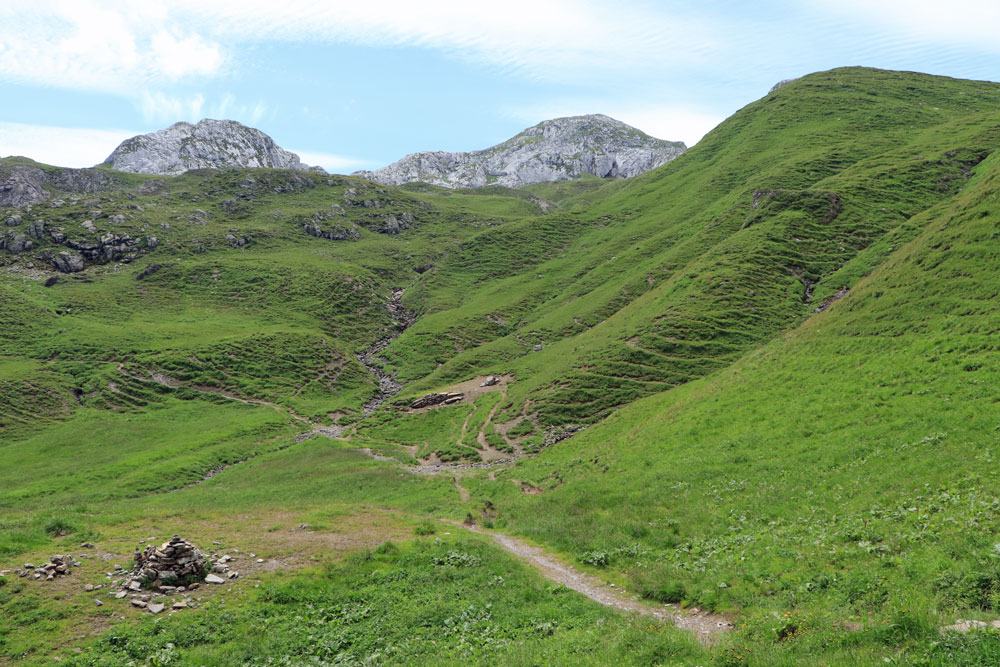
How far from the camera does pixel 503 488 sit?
3603 cm

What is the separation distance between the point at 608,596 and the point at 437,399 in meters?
56.2

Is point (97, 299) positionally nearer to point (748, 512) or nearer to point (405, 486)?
point (405, 486)

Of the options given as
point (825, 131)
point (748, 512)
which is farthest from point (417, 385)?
point (825, 131)

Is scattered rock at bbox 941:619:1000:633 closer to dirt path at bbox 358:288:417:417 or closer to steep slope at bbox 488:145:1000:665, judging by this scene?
steep slope at bbox 488:145:1000:665

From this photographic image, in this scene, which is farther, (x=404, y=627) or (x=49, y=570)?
(x=49, y=570)

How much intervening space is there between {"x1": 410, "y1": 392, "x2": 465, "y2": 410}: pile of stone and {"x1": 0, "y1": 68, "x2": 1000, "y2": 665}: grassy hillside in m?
2.94

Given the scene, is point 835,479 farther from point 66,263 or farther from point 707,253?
point 66,263

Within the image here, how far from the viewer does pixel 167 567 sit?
16.9m

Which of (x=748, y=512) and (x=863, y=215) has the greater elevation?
(x=863, y=215)

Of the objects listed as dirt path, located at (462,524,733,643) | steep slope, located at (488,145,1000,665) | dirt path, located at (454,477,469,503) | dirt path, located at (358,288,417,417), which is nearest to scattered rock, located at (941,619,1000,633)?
steep slope, located at (488,145,1000,665)

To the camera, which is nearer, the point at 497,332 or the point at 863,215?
the point at 863,215

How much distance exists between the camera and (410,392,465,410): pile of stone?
69.9 meters

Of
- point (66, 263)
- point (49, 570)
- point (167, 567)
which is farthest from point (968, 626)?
point (66, 263)

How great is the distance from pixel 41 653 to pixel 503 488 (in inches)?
1053
